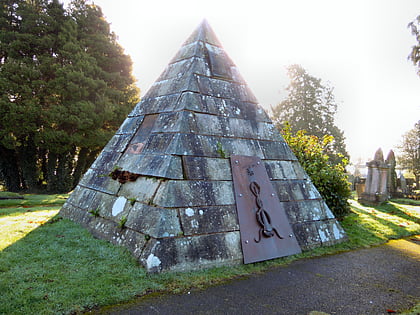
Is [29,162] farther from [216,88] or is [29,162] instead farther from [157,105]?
[216,88]

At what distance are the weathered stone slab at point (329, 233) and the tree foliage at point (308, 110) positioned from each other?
2515 cm

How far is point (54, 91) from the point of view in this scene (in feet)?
48.4

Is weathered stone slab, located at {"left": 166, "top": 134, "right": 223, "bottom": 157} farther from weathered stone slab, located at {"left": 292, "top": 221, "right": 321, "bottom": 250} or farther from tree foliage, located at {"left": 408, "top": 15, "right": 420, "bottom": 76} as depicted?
tree foliage, located at {"left": 408, "top": 15, "right": 420, "bottom": 76}

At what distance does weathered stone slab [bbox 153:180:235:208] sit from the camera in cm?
313

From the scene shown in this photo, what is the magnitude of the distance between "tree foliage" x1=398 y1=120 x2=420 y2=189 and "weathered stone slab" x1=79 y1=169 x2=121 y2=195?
39806 mm

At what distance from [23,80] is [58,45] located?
10.7ft

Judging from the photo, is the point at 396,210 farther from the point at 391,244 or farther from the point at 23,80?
the point at 23,80

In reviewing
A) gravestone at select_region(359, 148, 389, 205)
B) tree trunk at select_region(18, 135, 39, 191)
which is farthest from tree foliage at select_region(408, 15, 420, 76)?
tree trunk at select_region(18, 135, 39, 191)

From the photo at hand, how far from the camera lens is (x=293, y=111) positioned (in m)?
31.2

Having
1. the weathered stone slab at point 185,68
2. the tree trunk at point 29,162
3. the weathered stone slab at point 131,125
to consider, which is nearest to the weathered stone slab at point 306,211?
the weathered stone slab at point 185,68

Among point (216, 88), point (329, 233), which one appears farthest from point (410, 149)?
point (216, 88)

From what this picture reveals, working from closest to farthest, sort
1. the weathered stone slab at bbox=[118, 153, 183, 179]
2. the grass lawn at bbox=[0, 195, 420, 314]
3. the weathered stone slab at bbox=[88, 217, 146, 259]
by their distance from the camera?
1. the grass lawn at bbox=[0, 195, 420, 314]
2. the weathered stone slab at bbox=[88, 217, 146, 259]
3. the weathered stone slab at bbox=[118, 153, 183, 179]

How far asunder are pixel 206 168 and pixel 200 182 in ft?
0.80

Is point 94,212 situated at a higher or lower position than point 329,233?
higher
